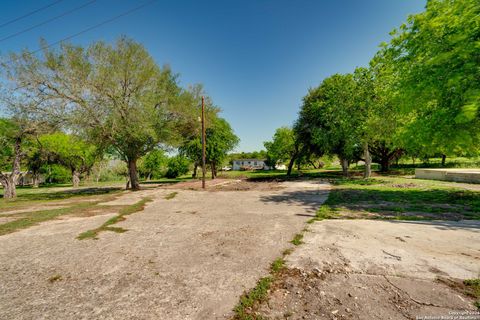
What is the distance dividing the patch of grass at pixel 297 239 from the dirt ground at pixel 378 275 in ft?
0.44

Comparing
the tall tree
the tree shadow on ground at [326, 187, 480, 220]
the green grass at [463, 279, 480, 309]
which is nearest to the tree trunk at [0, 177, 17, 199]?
the tall tree

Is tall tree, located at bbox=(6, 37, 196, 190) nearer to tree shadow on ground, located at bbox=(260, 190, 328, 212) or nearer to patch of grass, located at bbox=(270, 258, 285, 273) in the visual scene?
tree shadow on ground, located at bbox=(260, 190, 328, 212)

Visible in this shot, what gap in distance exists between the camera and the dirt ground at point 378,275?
263cm

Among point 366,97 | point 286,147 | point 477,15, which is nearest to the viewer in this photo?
point 477,15

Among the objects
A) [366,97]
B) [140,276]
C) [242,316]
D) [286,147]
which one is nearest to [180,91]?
[366,97]

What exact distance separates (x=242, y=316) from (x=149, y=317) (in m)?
1.18

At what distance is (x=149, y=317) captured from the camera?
103 inches

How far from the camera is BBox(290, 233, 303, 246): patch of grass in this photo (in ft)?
16.1

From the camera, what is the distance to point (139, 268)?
392cm

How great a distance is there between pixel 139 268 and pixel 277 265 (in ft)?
8.58

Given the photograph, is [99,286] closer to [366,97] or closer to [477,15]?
[477,15]

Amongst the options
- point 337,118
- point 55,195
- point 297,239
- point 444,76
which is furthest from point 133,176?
point 444,76

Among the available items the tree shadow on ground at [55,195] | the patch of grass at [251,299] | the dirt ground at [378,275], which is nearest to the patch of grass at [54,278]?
the patch of grass at [251,299]

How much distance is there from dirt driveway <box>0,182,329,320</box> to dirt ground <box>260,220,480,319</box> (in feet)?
2.29
